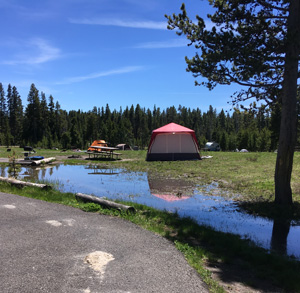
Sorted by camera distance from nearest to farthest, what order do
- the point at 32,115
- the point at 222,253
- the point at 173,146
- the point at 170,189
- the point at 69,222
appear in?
the point at 222,253 < the point at 69,222 < the point at 170,189 < the point at 173,146 < the point at 32,115

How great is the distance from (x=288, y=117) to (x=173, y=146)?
16744 mm

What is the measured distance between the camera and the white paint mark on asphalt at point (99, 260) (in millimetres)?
3865

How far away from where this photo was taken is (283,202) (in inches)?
322

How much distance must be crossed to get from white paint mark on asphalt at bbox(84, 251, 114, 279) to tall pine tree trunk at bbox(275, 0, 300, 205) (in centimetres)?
600

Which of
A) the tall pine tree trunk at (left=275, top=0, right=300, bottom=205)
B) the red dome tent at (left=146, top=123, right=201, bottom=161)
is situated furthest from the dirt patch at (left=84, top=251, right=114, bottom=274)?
the red dome tent at (left=146, top=123, right=201, bottom=161)

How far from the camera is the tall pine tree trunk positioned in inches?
312

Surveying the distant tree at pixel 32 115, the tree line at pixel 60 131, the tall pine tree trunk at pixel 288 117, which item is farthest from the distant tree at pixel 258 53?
the distant tree at pixel 32 115

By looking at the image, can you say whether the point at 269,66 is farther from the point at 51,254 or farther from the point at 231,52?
the point at 51,254

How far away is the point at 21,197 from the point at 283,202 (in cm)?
786

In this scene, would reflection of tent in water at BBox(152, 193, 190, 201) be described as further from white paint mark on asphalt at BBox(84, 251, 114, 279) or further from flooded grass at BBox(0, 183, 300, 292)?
white paint mark on asphalt at BBox(84, 251, 114, 279)

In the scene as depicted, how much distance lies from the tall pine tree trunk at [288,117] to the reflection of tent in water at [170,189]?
126 inches

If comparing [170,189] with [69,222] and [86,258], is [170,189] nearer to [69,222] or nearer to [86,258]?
[69,222]

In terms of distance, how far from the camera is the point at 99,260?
4.11 m

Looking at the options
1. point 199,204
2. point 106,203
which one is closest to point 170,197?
point 199,204
